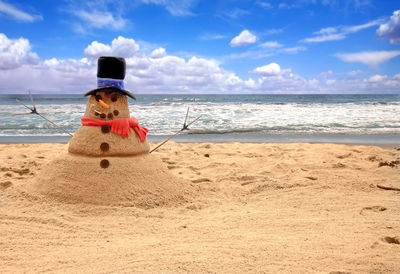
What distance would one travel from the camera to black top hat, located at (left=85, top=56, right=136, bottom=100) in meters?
3.35

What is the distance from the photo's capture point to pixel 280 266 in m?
2.26

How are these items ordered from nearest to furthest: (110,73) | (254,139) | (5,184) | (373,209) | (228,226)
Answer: (228,226) → (110,73) → (373,209) → (5,184) → (254,139)

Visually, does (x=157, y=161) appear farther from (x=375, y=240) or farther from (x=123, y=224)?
(x=375, y=240)

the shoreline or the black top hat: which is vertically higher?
the black top hat

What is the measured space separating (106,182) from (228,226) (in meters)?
1.40

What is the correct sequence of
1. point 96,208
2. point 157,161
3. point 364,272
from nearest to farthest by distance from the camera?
1. point 364,272
2. point 96,208
3. point 157,161

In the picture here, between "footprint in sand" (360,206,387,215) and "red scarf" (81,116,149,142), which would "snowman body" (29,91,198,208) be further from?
"footprint in sand" (360,206,387,215)

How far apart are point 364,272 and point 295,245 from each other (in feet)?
1.87

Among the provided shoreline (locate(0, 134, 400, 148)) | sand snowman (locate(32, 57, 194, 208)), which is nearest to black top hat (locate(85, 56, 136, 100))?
sand snowman (locate(32, 57, 194, 208))

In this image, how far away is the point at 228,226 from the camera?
10.1 feet

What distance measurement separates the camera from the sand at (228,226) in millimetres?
2312

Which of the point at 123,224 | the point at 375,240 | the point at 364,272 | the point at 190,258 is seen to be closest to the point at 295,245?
the point at 364,272

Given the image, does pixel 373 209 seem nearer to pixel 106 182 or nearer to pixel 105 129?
pixel 106 182

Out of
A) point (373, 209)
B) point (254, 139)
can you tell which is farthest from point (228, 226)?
point (254, 139)
